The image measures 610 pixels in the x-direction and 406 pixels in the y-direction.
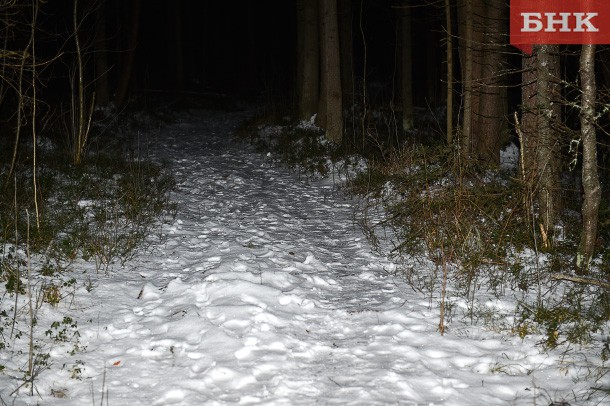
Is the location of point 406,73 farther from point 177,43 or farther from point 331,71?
point 177,43

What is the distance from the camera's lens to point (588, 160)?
20.7 ft

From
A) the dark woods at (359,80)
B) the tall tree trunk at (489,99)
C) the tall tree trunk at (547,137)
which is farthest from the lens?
the tall tree trunk at (489,99)

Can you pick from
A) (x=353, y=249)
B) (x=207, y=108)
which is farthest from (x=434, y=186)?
(x=207, y=108)

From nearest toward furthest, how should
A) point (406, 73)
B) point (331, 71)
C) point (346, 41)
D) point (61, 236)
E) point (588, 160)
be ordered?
point (588, 160) → point (61, 236) → point (331, 71) → point (406, 73) → point (346, 41)

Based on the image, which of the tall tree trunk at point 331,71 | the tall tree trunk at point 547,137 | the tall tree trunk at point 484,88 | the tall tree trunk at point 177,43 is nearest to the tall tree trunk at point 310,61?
the tall tree trunk at point 331,71

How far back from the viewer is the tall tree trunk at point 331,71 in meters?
14.4

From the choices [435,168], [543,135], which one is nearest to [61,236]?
[435,168]

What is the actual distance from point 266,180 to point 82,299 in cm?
724

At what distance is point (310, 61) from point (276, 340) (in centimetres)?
1345

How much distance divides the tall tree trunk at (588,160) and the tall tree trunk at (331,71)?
349 inches

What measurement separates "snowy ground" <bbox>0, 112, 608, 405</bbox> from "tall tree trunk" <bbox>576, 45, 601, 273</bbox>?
7.22 feet

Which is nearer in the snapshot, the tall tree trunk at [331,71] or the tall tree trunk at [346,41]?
the tall tree trunk at [331,71]

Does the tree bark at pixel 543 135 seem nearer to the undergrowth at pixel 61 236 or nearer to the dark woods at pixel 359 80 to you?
the dark woods at pixel 359 80

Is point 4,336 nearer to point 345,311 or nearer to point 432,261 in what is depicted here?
point 345,311
